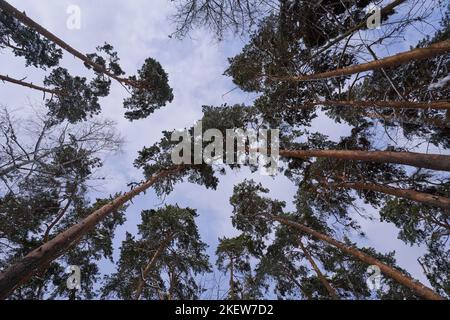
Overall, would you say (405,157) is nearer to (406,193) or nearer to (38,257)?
(406,193)

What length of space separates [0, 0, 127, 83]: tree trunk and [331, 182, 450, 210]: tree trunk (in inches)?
387

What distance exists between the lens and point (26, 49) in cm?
971

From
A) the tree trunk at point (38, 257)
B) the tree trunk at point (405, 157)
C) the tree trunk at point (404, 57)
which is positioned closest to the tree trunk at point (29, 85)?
the tree trunk at point (38, 257)

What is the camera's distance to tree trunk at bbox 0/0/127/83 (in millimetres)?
7920

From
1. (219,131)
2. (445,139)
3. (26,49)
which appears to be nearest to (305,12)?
(219,131)

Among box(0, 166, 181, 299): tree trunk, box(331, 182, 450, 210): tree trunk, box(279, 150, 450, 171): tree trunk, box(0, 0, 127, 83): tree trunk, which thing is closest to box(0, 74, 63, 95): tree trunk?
box(0, 0, 127, 83): tree trunk

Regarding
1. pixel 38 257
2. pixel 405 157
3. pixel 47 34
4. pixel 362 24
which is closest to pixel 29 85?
pixel 47 34

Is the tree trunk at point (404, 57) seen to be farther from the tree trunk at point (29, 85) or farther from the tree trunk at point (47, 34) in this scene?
the tree trunk at point (29, 85)

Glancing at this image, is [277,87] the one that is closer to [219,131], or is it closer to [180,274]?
[219,131]

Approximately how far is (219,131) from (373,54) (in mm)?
7607

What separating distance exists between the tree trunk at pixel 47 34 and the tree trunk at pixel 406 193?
9.84 metres

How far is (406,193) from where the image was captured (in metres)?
8.96

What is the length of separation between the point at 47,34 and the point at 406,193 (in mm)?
11748

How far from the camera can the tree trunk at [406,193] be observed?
777cm
